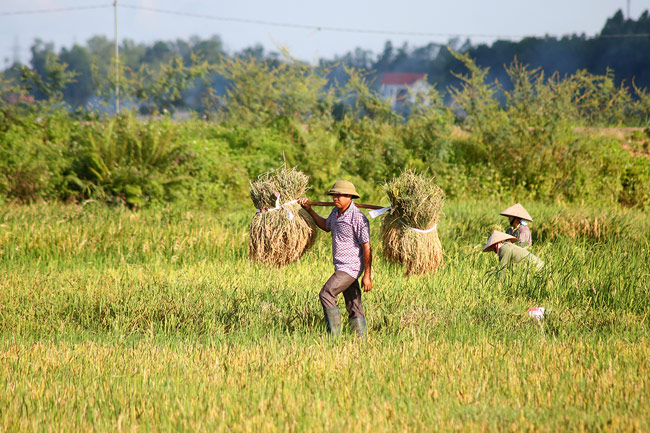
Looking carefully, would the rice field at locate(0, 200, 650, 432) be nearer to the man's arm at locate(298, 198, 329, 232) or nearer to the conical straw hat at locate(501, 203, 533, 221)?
the conical straw hat at locate(501, 203, 533, 221)

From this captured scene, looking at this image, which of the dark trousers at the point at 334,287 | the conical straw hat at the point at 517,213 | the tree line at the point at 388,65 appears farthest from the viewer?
the tree line at the point at 388,65

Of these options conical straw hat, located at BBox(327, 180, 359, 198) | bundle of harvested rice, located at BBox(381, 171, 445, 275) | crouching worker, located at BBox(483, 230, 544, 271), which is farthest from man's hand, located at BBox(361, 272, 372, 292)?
crouching worker, located at BBox(483, 230, 544, 271)

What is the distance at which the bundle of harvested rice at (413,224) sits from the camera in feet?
21.0

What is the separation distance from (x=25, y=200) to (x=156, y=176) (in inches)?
111

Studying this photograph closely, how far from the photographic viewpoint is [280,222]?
662 cm

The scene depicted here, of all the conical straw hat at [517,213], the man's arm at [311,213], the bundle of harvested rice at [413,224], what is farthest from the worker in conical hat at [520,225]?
the man's arm at [311,213]

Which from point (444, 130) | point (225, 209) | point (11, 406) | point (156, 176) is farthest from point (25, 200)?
point (11, 406)

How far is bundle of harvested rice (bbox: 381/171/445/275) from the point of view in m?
6.40

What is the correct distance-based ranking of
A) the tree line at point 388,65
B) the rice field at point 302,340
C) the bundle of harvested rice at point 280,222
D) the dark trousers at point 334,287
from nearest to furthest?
the rice field at point 302,340
the dark trousers at point 334,287
the bundle of harvested rice at point 280,222
the tree line at point 388,65

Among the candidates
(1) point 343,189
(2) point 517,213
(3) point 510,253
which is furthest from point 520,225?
(1) point 343,189

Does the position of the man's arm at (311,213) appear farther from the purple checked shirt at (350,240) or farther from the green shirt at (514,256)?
the green shirt at (514,256)

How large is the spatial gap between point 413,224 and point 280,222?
1.29 metres

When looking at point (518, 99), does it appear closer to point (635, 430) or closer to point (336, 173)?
point (336, 173)

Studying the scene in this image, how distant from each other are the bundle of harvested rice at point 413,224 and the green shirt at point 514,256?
150 cm
